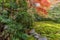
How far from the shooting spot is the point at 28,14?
367 cm

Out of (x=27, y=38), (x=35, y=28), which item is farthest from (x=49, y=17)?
(x=27, y=38)

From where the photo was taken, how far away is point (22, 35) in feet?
12.0

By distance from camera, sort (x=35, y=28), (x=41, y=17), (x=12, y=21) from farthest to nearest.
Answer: (x=41, y=17), (x=35, y=28), (x=12, y=21)

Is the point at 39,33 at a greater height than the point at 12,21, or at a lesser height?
lesser

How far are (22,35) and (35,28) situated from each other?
367 millimetres

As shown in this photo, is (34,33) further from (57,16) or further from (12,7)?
(57,16)

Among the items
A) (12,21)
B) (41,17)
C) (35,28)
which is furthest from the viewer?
(41,17)

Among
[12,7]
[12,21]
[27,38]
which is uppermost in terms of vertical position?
[12,7]

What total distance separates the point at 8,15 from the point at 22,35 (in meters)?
0.46

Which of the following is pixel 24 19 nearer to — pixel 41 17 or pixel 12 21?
pixel 12 21

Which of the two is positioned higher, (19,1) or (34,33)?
(19,1)

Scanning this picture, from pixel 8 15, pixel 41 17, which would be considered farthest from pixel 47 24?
pixel 8 15

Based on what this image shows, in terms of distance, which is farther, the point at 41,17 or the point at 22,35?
the point at 41,17

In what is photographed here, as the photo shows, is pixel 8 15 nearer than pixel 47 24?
Yes
